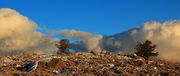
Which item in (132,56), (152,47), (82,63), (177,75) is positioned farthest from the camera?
A: (152,47)

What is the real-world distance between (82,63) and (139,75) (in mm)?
7860

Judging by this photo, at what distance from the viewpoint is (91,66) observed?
1158 inches

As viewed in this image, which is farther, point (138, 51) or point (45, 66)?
point (138, 51)

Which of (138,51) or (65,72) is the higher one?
(138,51)

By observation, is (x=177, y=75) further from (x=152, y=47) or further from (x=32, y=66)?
(x=152, y=47)

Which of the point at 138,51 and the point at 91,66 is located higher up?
the point at 138,51

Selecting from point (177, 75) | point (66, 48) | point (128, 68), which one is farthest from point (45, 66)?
point (66, 48)

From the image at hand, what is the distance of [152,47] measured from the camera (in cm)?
4528

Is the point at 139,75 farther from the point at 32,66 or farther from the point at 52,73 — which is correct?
the point at 32,66

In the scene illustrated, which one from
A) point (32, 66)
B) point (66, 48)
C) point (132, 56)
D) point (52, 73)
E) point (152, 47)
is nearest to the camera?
point (52, 73)

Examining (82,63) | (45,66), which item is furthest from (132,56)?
(45,66)

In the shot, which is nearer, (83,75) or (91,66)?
(83,75)

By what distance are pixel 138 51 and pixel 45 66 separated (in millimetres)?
21037

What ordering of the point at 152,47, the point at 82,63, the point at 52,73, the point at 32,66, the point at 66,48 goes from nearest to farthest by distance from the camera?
the point at 52,73
the point at 32,66
the point at 82,63
the point at 152,47
the point at 66,48
